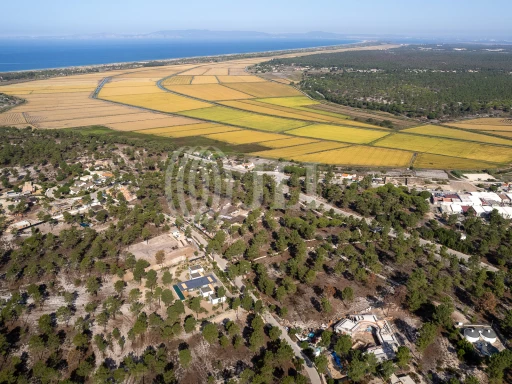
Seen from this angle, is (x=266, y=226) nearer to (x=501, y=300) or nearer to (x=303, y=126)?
(x=501, y=300)

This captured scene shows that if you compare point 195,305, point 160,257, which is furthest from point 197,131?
point 195,305

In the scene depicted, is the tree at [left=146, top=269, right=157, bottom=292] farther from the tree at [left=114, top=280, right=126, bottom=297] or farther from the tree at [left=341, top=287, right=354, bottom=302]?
the tree at [left=341, top=287, right=354, bottom=302]

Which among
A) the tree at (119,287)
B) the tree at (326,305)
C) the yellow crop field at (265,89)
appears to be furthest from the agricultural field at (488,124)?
the tree at (119,287)

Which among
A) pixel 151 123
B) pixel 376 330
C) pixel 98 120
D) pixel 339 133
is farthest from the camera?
pixel 98 120

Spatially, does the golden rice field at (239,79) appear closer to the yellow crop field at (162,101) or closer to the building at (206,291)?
the yellow crop field at (162,101)

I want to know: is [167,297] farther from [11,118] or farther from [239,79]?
[239,79]

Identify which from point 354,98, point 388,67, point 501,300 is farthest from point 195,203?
point 388,67
